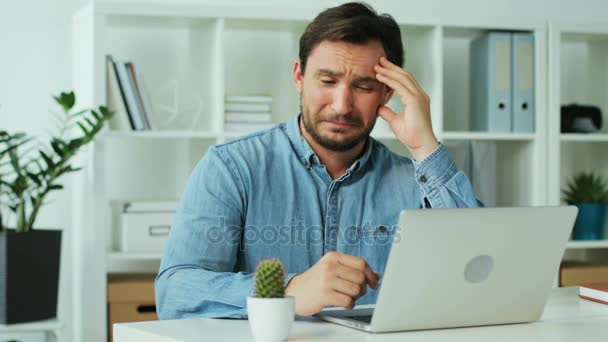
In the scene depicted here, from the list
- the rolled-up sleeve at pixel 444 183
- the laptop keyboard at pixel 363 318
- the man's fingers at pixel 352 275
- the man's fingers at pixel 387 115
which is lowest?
the laptop keyboard at pixel 363 318

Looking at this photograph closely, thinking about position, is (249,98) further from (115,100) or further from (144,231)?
(144,231)

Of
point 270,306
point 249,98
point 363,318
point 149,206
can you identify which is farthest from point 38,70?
point 270,306

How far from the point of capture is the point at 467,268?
136 cm

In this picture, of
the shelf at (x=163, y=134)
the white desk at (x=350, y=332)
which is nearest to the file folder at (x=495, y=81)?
the shelf at (x=163, y=134)

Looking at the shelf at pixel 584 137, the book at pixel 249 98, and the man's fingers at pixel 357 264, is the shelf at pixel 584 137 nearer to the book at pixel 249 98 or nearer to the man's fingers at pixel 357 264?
the book at pixel 249 98

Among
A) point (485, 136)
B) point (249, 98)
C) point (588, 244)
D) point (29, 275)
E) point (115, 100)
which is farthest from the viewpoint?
point (588, 244)

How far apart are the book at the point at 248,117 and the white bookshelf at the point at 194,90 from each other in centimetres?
6

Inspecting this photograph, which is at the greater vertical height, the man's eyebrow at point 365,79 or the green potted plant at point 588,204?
the man's eyebrow at point 365,79

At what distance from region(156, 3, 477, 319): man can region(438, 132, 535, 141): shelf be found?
1.39 m

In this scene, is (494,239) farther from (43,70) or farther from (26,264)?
(43,70)

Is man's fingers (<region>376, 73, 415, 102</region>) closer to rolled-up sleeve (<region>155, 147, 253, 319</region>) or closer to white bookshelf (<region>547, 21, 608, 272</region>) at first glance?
rolled-up sleeve (<region>155, 147, 253, 319</region>)

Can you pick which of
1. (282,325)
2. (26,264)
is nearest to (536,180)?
(26,264)

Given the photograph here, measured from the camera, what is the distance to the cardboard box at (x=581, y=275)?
11.8ft

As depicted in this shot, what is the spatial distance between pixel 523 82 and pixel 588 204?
1.96 feet
